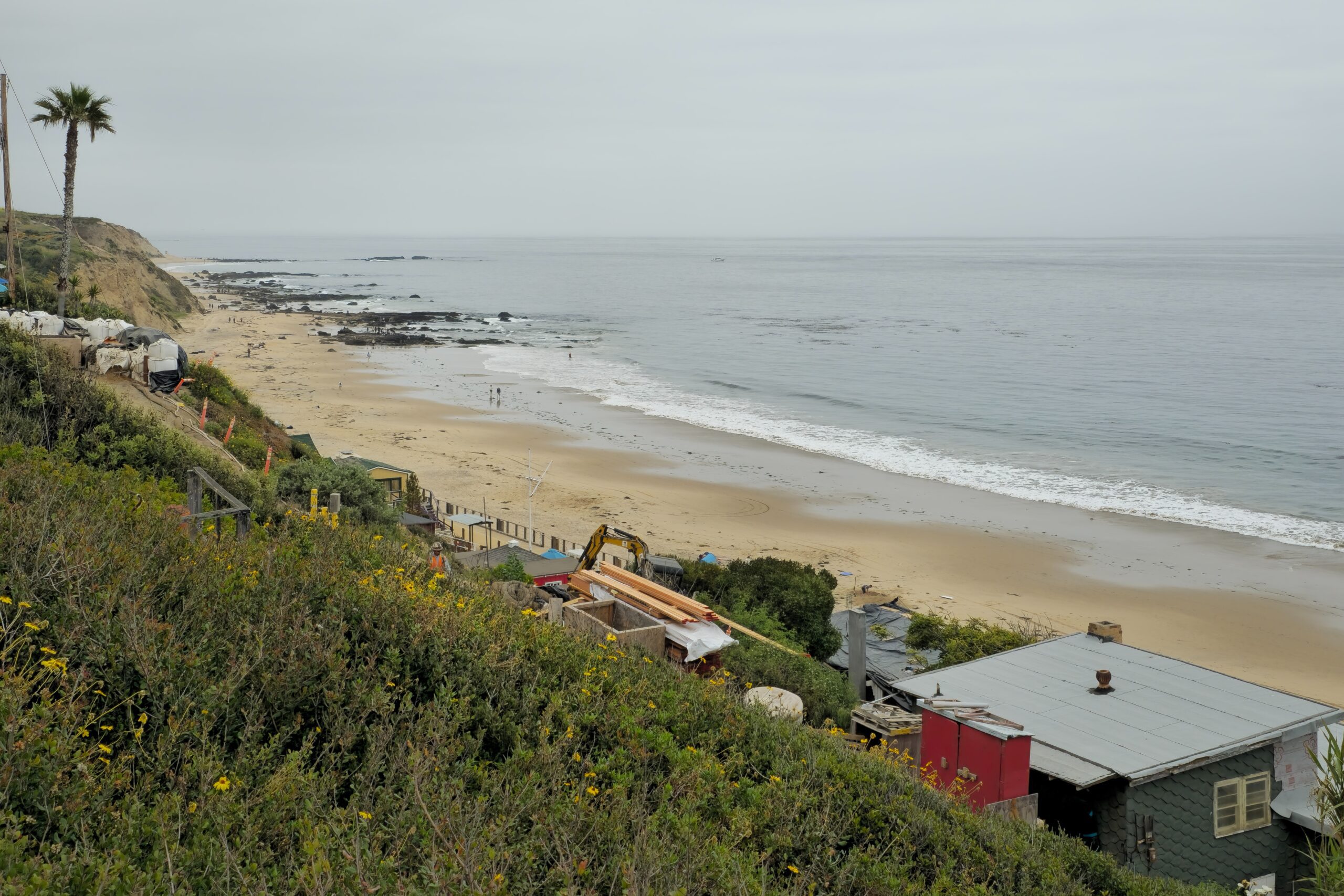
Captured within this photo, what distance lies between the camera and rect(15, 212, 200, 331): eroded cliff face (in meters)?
51.4

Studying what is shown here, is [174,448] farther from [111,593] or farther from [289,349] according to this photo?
[289,349]

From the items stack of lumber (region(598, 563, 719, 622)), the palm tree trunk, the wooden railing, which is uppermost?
the palm tree trunk

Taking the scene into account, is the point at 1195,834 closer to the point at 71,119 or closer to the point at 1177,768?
the point at 1177,768

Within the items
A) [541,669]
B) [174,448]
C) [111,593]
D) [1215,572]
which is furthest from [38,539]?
[1215,572]

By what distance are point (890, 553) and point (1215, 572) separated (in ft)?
25.6

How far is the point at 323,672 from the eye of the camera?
605cm

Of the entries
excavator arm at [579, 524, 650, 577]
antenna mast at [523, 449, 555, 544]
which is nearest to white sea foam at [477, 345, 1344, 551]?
antenna mast at [523, 449, 555, 544]

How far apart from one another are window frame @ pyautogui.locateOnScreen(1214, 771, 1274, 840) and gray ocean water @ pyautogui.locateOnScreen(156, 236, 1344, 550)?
20.5 m

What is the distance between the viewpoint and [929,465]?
34281 millimetres

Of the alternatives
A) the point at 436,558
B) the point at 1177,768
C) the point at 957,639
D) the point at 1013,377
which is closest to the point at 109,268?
the point at 1013,377

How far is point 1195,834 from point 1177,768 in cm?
71

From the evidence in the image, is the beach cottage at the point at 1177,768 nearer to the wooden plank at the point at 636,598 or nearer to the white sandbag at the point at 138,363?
the wooden plank at the point at 636,598

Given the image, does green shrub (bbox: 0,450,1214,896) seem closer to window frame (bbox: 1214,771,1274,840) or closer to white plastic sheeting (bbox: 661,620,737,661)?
window frame (bbox: 1214,771,1274,840)

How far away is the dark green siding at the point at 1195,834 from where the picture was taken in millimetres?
8078
